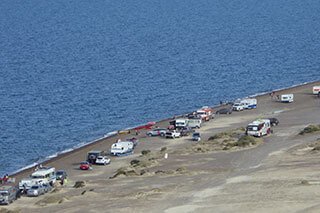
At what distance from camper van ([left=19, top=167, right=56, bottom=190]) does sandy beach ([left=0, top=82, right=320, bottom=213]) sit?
1.52 meters

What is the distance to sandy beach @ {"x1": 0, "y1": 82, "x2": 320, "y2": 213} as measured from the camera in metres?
58.3

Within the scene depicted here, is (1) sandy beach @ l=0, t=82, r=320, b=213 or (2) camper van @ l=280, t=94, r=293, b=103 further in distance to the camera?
(2) camper van @ l=280, t=94, r=293, b=103

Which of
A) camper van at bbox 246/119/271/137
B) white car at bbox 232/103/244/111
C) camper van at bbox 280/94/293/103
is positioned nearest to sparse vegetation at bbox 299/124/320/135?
camper van at bbox 246/119/271/137

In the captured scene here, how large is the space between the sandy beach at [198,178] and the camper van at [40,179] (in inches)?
59.8

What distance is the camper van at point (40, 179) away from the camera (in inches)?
2778

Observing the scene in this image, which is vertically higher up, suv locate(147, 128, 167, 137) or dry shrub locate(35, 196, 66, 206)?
dry shrub locate(35, 196, 66, 206)

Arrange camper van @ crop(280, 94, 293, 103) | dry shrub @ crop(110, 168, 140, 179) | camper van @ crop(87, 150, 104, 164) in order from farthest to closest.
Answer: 1. camper van @ crop(280, 94, 293, 103)
2. camper van @ crop(87, 150, 104, 164)
3. dry shrub @ crop(110, 168, 140, 179)

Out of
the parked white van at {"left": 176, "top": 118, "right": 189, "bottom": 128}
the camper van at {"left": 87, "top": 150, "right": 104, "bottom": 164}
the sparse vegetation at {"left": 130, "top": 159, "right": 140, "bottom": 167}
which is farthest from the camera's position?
the parked white van at {"left": 176, "top": 118, "right": 189, "bottom": 128}

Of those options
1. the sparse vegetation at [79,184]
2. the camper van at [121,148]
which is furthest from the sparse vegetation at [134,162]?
the sparse vegetation at [79,184]

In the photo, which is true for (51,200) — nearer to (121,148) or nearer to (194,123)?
(121,148)

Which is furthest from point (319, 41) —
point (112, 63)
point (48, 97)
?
point (48, 97)

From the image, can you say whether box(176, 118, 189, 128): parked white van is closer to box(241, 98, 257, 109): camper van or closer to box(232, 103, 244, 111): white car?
box(232, 103, 244, 111): white car

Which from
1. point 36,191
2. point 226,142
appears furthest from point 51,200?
point 226,142

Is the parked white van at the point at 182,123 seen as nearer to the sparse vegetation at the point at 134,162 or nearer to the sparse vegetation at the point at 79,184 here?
the sparse vegetation at the point at 134,162
